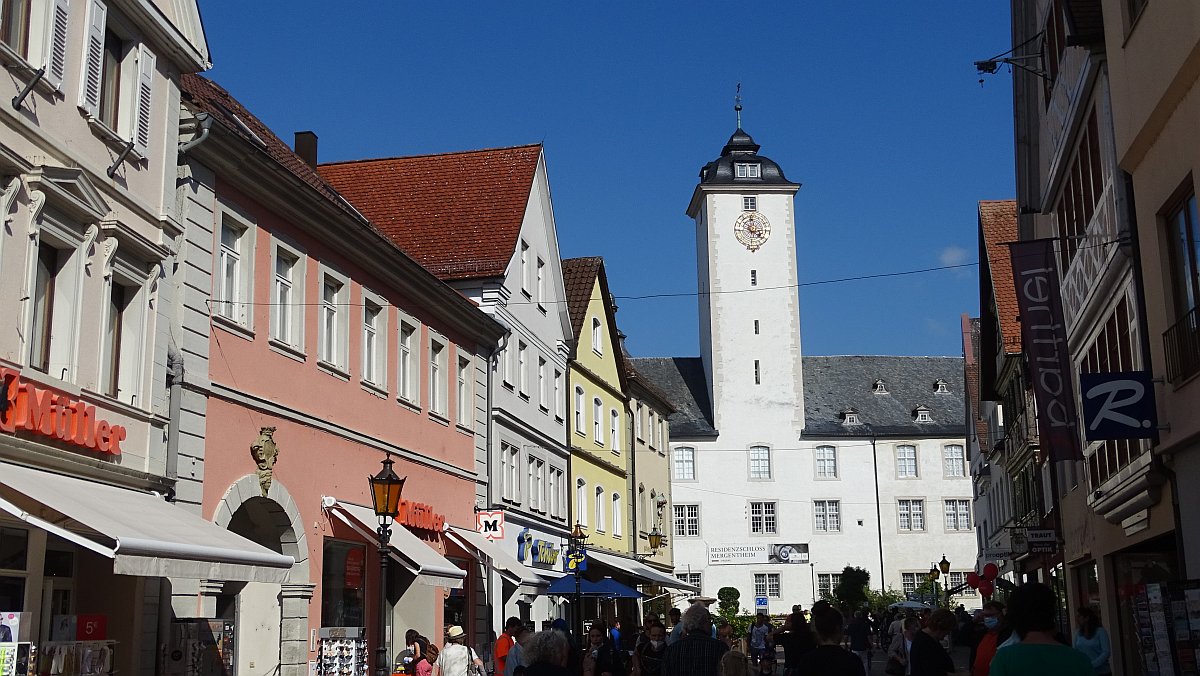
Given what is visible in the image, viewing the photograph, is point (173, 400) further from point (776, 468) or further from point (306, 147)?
point (776, 468)

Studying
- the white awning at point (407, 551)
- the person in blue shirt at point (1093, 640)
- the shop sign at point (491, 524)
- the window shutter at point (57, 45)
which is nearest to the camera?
the window shutter at point (57, 45)

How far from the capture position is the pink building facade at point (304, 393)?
17062mm

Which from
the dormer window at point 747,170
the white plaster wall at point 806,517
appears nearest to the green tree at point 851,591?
the white plaster wall at point 806,517

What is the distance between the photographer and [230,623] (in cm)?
1644

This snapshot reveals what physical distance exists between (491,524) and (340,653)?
8.59 meters

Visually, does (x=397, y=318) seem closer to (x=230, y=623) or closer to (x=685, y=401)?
(x=230, y=623)

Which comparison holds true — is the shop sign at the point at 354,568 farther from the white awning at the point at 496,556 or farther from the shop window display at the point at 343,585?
the white awning at the point at 496,556

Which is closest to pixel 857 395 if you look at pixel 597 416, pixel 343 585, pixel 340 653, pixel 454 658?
pixel 597 416

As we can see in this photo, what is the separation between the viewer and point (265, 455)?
718 inches

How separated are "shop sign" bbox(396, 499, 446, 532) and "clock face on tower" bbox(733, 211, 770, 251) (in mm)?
55530

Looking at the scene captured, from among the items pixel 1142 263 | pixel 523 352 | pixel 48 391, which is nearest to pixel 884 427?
pixel 523 352

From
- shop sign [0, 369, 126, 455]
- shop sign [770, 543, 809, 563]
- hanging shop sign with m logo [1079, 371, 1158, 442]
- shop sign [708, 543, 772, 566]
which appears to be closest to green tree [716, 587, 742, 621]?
shop sign [708, 543, 772, 566]

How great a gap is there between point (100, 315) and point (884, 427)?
231 feet

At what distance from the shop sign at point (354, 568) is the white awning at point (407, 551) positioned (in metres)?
0.52
